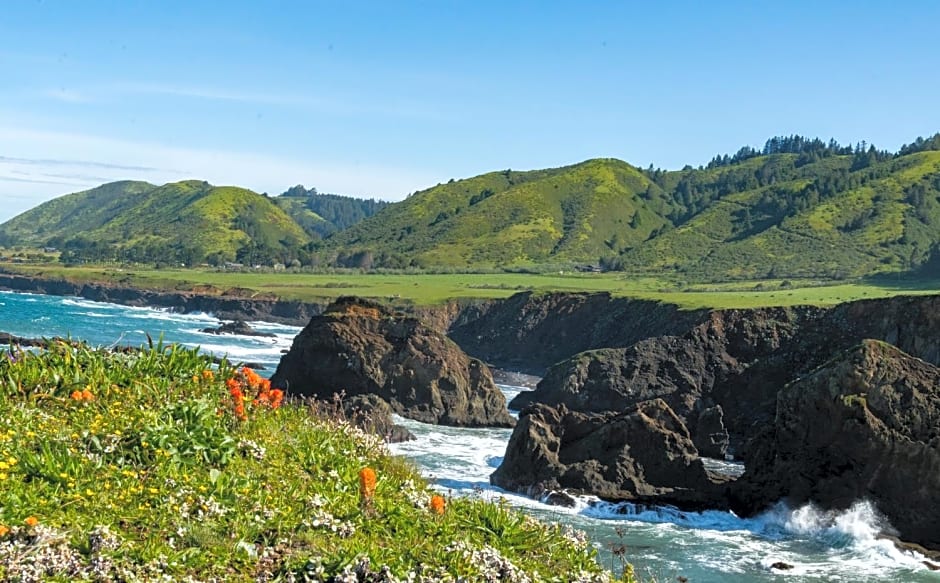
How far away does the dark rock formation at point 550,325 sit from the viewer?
244 feet

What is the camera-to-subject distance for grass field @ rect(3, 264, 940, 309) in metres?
77.3

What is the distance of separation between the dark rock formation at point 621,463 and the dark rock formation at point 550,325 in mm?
34884

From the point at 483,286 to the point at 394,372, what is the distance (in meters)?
65.7

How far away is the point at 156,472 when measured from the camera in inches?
315

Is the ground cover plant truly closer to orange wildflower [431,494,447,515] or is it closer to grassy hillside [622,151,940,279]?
orange wildflower [431,494,447,515]

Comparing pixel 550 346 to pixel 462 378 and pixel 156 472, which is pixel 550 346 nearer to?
pixel 462 378

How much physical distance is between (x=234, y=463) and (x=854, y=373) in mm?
26334

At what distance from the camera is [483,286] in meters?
117

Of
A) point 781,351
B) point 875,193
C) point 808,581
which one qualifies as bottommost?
point 808,581

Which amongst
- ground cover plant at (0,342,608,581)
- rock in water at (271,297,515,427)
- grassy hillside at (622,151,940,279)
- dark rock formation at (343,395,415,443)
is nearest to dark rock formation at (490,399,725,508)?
dark rock formation at (343,395,415,443)

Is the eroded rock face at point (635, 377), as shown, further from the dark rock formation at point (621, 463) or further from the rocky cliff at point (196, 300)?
the rocky cliff at point (196, 300)

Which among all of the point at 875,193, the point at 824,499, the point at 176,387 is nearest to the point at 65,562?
the point at 176,387

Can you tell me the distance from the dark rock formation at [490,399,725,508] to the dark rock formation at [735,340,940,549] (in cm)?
190

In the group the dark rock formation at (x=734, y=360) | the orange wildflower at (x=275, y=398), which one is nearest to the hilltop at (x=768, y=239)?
the dark rock formation at (x=734, y=360)
